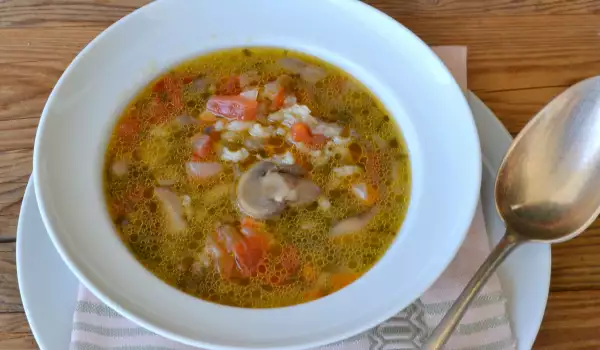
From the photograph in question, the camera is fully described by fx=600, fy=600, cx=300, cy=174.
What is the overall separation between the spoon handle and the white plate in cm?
5

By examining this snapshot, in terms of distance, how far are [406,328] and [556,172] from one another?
1.62 feet

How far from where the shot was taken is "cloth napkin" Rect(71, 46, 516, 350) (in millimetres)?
1133

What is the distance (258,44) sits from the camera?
1457mm

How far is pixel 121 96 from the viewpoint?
133 centimetres

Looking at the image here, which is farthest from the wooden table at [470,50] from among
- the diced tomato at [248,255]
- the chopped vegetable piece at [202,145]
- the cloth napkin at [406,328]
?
the diced tomato at [248,255]

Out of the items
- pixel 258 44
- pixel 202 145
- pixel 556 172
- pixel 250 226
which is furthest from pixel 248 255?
pixel 556 172

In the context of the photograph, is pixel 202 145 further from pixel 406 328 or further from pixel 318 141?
pixel 406 328

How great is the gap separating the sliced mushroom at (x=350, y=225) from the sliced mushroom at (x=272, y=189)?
0.26ft

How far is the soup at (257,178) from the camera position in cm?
121


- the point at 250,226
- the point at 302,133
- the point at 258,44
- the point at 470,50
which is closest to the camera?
the point at 250,226

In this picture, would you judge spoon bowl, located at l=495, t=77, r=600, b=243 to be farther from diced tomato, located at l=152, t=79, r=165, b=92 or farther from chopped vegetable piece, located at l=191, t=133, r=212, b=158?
diced tomato, located at l=152, t=79, r=165, b=92

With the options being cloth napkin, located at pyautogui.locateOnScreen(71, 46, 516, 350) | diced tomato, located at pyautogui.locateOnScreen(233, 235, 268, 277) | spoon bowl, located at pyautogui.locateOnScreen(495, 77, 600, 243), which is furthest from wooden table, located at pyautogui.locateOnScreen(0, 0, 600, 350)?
diced tomato, located at pyautogui.locateOnScreen(233, 235, 268, 277)

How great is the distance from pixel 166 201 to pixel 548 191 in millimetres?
829

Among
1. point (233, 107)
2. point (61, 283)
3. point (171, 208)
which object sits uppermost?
point (233, 107)
